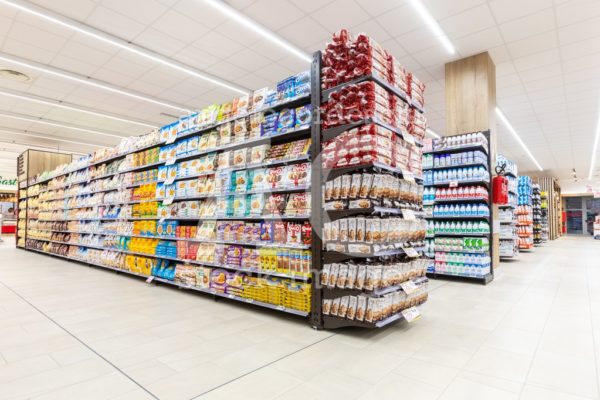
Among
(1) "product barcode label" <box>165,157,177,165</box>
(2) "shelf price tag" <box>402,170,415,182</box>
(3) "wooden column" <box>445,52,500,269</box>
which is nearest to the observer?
(2) "shelf price tag" <box>402,170,415,182</box>

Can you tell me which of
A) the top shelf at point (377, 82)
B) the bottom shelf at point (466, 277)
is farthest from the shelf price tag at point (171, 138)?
the bottom shelf at point (466, 277)

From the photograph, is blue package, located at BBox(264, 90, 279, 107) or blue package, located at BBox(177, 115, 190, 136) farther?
blue package, located at BBox(177, 115, 190, 136)

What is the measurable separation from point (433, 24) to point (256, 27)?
2850 millimetres

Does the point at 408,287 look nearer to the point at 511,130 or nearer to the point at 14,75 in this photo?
the point at 14,75

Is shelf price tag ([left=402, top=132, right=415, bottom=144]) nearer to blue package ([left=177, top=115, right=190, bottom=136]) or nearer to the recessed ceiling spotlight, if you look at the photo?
blue package ([left=177, top=115, right=190, bottom=136])

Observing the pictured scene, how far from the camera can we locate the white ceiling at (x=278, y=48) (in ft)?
17.0

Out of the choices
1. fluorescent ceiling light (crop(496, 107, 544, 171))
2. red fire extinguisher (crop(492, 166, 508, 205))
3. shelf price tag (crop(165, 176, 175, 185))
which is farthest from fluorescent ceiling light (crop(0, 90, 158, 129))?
fluorescent ceiling light (crop(496, 107, 544, 171))

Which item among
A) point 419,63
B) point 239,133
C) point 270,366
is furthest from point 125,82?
point 270,366

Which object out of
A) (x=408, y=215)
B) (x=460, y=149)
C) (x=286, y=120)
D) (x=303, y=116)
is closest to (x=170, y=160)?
(x=286, y=120)

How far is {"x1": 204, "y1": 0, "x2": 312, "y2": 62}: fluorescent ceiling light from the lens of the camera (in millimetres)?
5109

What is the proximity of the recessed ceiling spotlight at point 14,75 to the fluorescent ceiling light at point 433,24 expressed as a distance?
792 centimetres

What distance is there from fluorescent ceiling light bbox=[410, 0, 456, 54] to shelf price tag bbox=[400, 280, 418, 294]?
13.5 feet

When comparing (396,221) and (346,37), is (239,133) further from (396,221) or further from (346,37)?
(396,221)

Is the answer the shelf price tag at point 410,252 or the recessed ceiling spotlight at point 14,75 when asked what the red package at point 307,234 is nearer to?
the shelf price tag at point 410,252
